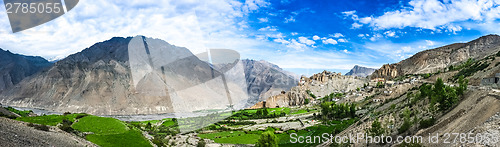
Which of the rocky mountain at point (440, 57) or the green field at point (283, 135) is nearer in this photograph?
the green field at point (283, 135)

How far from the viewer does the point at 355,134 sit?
3003 centimetres

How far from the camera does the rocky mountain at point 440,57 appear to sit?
104 meters

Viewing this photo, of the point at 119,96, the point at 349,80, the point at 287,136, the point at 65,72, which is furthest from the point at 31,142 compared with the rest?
the point at 65,72

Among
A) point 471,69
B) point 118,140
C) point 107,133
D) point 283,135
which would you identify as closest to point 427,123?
point 118,140

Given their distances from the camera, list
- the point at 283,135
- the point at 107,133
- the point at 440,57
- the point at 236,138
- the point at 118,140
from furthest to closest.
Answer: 1. the point at 440,57
2. the point at 236,138
3. the point at 283,135
4. the point at 107,133
5. the point at 118,140

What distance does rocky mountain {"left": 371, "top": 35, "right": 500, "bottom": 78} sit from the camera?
10412 cm

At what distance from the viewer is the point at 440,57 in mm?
113000

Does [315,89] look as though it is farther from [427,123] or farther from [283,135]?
[427,123]

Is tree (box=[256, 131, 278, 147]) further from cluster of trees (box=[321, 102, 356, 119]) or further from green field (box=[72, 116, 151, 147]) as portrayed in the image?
cluster of trees (box=[321, 102, 356, 119])

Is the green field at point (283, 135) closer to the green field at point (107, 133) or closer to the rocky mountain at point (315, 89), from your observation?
the green field at point (107, 133)

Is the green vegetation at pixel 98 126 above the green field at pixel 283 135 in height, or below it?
above

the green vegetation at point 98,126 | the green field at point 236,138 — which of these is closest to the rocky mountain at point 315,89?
the green field at point 236,138

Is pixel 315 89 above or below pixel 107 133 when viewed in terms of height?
below


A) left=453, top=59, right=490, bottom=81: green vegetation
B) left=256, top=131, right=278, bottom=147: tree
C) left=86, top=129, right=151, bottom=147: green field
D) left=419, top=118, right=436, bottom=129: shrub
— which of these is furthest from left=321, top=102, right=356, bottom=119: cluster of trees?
left=86, top=129, right=151, bottom=147: green field
